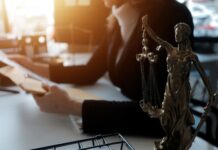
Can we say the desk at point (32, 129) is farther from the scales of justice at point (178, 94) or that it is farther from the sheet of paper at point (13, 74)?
the scales of justice at point (178, 94)

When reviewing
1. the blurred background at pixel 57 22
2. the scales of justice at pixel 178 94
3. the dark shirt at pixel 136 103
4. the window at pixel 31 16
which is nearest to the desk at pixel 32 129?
the dark shirt at pixel 136 103

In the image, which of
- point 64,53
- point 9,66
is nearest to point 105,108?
point 9,66

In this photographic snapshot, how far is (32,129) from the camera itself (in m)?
0.76

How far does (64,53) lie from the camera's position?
1.60 m

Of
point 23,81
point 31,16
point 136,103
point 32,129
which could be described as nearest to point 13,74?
point 23,81

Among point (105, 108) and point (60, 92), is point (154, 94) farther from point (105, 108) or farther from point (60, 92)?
point (60, 92)

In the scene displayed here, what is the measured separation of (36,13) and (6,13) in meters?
0.18

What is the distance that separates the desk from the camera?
0.69 metres

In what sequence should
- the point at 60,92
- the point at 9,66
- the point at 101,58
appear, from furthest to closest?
the point at 101,58, the point at 9,66, the point at 60,92

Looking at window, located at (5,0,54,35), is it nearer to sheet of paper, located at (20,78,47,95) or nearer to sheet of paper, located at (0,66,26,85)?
sheet of paper, located at (0,66,26,85)

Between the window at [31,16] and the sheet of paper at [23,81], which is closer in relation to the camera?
the sheet of paper at [23,81]

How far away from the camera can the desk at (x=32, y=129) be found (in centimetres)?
69

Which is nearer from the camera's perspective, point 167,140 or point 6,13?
point 167,140

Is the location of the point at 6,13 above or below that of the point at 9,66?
above
